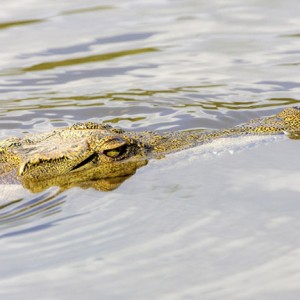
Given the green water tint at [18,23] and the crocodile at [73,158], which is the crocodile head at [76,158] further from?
the green water tint at [18,23]

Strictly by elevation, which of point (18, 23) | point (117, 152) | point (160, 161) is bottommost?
point (160, 161)

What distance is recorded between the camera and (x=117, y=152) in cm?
719

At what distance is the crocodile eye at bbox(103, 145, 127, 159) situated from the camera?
7141mm

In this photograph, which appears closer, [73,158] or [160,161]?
[73,158]

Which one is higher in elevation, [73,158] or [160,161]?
[73,158]

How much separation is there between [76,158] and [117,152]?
14.2 inches

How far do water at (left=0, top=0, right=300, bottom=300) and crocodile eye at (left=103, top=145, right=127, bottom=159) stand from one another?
22 cm

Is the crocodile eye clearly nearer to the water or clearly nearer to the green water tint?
the water

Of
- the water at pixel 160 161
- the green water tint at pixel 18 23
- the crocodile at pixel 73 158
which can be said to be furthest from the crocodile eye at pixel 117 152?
the green water tint at pixel 18 23

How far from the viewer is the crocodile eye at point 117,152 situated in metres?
7.14

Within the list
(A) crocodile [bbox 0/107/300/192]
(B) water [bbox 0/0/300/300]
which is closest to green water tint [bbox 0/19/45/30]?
(B) water [bbox 0/0/300/300]

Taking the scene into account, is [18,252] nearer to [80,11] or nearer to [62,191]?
[62,191]

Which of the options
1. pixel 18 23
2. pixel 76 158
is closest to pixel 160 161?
pixel 76 158

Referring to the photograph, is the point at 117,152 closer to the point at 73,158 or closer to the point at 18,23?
the point at 73,158
